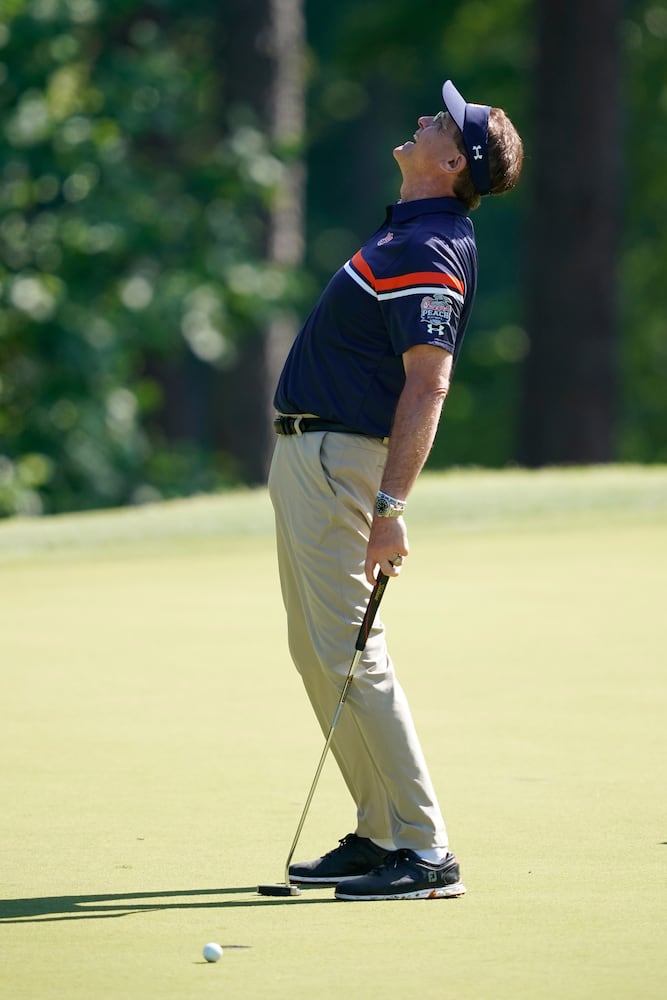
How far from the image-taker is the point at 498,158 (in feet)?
16.0

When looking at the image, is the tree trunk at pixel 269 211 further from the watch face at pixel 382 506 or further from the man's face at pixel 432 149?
the watch face at pixel 382 506

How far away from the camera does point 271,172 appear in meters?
20.6

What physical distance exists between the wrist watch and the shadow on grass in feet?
2.91

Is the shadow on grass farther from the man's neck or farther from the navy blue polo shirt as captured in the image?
the man's neck

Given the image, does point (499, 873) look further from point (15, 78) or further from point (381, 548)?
point (15, 78)

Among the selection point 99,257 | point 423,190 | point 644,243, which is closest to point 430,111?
point 644,243

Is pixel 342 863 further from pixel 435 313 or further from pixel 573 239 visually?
pixel 573 239

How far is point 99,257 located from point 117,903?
15459 mm

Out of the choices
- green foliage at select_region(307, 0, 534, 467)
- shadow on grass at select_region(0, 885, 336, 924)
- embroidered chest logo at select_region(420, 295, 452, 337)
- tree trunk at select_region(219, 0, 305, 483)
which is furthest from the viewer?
green foliage at select_region(307, 0, 534, 467)

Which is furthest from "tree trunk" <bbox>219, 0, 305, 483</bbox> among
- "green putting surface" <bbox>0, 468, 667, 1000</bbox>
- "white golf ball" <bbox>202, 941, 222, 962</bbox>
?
"white golf ball" <bbox>202, 941, 222, 962</bbox>

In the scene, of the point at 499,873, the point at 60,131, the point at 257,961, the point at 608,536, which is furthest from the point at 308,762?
the point at 60,131

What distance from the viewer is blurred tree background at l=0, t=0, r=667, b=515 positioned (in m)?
18.8

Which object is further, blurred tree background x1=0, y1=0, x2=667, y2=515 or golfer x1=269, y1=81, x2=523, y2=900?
blurred tree background x1=0, y1=0, x2=667, y2=515

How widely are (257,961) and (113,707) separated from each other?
2.82 metres
